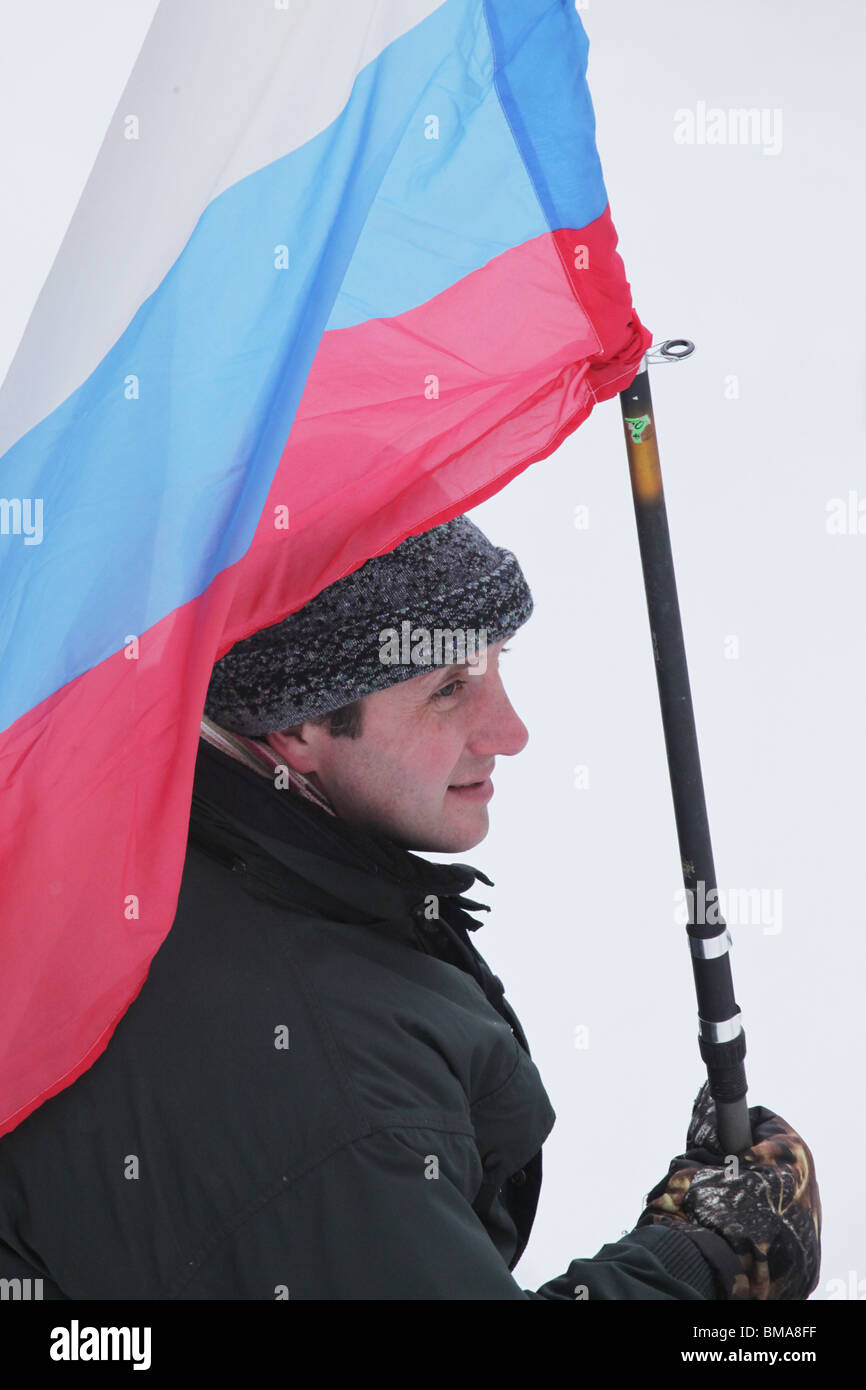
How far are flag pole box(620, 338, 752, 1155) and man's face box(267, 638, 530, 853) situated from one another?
7.0 inches

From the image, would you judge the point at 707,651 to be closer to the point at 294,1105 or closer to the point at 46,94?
the point at 46,94

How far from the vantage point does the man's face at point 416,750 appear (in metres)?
1.20

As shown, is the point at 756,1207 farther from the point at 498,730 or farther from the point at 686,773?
the point at 498,730

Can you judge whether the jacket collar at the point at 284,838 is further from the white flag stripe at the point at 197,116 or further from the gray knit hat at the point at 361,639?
the white flag stripe at the point at 197,116

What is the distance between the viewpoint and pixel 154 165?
3.48ft

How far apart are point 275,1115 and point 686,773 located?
584 millimetres

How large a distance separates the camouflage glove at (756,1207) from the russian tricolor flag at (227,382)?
25.9 inches

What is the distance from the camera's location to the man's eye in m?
1.22

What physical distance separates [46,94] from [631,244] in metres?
1.33

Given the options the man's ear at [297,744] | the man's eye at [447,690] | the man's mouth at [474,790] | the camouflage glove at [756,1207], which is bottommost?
the camouflage glove at [756,1207]

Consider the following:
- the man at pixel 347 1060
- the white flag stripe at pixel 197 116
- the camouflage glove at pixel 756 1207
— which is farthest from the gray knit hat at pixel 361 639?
the camouflage glove at pixel 756 1207

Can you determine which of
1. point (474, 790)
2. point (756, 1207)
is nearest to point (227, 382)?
point (474, 790)

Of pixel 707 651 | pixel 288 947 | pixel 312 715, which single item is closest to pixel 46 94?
pixel 707 651

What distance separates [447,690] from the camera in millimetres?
1223
